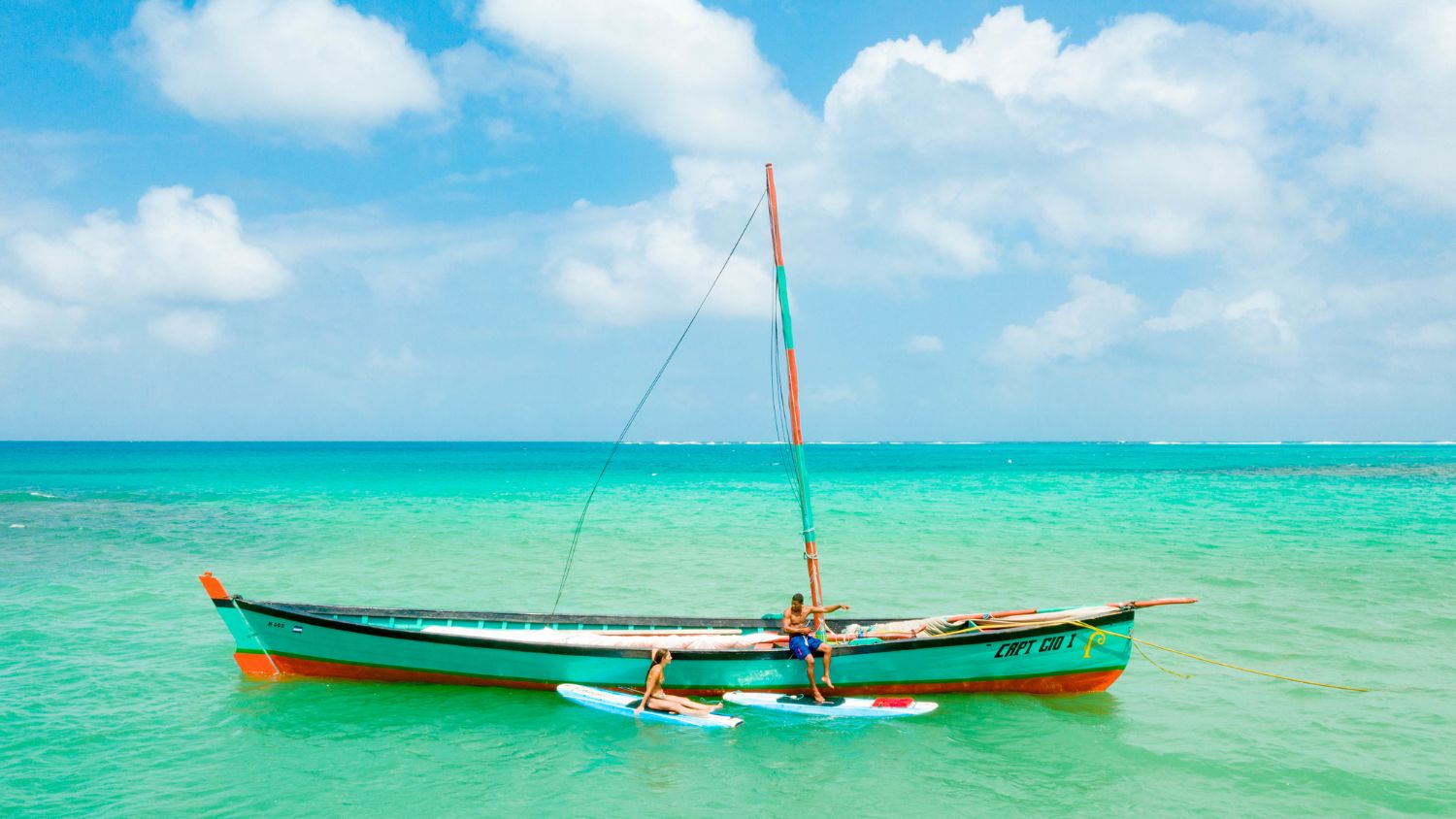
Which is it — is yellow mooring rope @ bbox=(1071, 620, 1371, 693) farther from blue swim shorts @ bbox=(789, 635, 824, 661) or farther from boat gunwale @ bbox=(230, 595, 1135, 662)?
blue swim shorts @ bbox=(789, 635, 824, 661)

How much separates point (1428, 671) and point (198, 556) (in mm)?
32534

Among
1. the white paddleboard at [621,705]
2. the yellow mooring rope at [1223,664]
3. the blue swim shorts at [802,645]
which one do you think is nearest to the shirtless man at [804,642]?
the blue swim shorts at [802,645]

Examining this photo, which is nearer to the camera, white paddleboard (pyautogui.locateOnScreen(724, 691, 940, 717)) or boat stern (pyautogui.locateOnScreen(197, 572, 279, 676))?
white paddleboard (pyautogui.locateOnScreen(724, 691, 940, 717))

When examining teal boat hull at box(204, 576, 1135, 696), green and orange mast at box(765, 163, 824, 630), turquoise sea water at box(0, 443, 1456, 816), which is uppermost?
green and orange mast at box(765, 163, 824, 630)

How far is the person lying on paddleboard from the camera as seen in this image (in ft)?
41.2

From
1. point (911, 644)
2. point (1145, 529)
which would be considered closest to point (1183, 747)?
point (911, 644)

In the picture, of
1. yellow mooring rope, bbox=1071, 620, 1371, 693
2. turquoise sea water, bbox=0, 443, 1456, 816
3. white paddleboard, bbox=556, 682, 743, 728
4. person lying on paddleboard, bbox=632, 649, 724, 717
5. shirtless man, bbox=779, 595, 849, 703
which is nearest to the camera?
turquoise sea water, bbox=0, 443, 1456, 816

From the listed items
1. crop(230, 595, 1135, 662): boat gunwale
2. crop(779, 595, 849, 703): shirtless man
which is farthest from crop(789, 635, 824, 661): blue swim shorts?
crop(230, 595, 1135, 662): boat gunwale

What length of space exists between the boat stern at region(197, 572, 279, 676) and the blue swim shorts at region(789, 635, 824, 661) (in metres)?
8.90

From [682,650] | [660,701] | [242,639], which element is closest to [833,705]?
[682,650]

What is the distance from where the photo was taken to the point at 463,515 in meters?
42.7

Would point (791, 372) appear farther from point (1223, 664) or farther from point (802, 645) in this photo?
point (1223, 664)

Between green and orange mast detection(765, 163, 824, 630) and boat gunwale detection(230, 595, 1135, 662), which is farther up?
green and orange mast detection(765, 163, 824, 630)

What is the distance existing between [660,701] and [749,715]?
1350 mm
